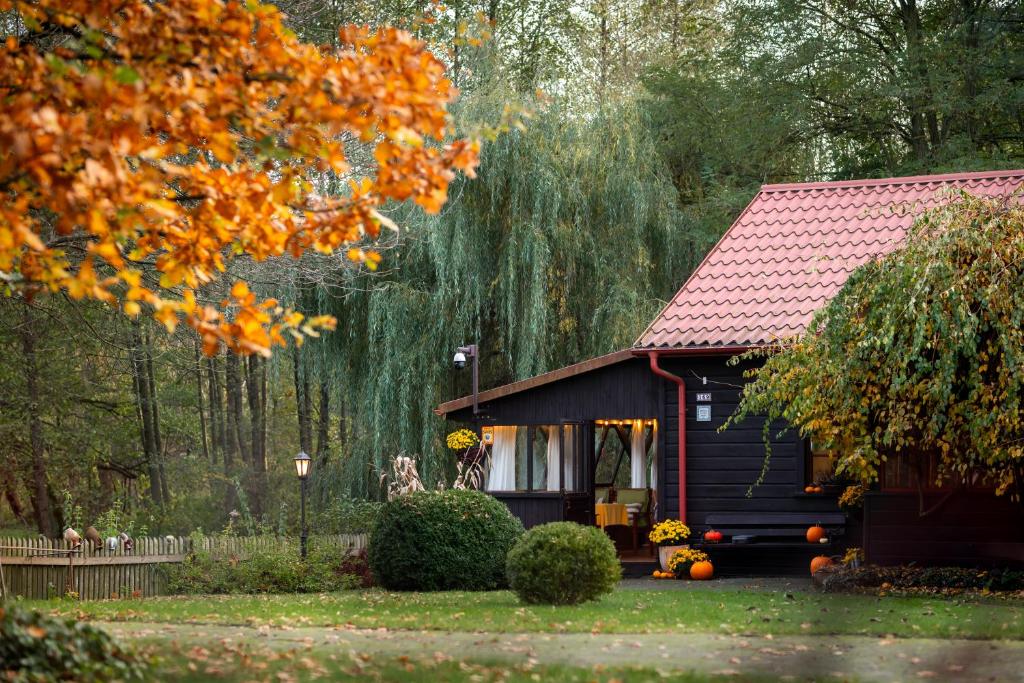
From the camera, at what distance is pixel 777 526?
16.7 meters

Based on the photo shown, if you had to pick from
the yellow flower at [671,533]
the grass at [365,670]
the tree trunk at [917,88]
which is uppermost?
the tree trunk at [917,88]

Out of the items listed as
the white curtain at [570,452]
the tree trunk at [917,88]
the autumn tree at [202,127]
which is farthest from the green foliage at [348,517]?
the autumn tree at [202,127]

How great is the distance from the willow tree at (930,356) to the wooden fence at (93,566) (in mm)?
7807

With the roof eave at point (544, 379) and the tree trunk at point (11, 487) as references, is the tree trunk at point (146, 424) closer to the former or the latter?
the tree trunk at point (11, 487)

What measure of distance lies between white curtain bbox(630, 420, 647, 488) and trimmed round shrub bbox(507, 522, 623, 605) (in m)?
7.07

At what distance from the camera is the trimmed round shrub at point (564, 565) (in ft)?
39.4

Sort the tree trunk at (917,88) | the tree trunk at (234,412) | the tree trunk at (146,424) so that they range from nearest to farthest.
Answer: the tree trunk at (917,88) → the tree trunk at (146,424) → the tree trunk at (234,412)

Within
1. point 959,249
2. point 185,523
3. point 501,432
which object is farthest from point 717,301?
point 185,523

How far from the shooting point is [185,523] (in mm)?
26734

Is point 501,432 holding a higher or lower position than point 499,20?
lower

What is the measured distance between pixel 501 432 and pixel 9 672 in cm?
1212

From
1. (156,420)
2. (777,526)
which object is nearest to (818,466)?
(777,526)

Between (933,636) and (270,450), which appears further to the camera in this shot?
(270,450)

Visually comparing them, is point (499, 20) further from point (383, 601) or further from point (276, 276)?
point (383, 601)
